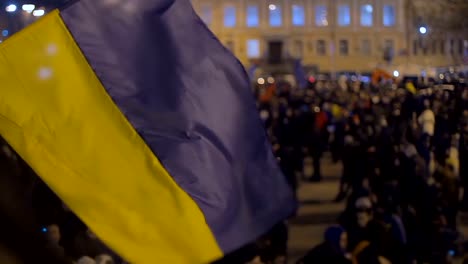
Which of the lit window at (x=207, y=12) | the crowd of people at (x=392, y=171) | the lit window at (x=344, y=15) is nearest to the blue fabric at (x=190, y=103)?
the crowd of people at (x=392, y=171)

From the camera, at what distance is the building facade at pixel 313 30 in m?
74.6

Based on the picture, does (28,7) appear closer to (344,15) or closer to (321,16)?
(321,16)

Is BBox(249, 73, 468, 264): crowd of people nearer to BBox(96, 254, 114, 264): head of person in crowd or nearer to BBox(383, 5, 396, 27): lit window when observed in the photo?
BBox(96, 254, 114, 264): head of person in crowd

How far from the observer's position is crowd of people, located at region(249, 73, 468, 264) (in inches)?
282

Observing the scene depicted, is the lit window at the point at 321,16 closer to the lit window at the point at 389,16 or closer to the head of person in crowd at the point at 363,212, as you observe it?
the lit window at the point at 389,16

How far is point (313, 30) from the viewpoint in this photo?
75812 mm

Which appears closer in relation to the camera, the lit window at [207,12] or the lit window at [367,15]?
the lit window at [207,12]

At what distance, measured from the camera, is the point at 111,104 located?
3.15m

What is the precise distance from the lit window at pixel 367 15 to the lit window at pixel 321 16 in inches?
103

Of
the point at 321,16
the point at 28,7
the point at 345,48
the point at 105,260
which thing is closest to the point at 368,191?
the point at 28,7

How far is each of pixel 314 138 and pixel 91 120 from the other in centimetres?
1563

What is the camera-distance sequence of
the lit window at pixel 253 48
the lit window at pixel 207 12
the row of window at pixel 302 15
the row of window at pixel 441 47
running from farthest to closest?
the lit window at pixel 253 48, the row of window at pixel 302 15, the lit window at pixel 207 12, the row of window at pixel 441 47

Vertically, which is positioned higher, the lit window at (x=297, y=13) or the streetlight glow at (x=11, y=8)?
the streetlight glow at (x=11, y=8)

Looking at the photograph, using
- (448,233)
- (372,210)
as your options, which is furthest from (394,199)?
(372,210)
